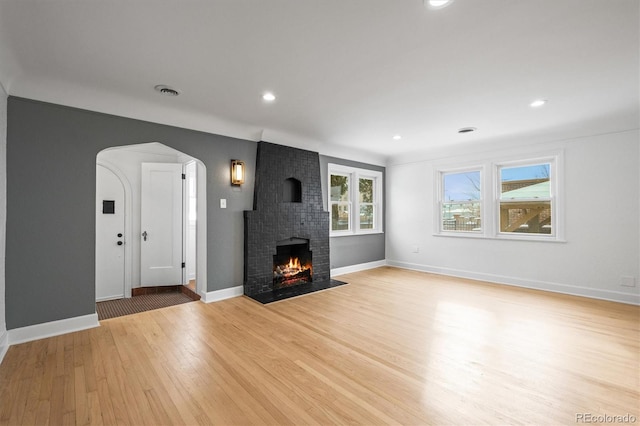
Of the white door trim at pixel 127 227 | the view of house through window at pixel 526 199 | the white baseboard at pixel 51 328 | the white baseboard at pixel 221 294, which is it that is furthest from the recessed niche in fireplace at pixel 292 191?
the view of house through window at pixel 526 199

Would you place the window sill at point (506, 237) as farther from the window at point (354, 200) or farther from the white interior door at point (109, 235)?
the white interior door at point (109, 235)

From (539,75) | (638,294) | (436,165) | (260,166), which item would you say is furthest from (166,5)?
(638,294)

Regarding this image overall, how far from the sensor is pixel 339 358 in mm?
2518

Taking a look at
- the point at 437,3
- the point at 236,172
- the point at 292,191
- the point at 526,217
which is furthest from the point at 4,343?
the point at 526,217

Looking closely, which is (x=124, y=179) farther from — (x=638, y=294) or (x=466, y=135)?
(x=638, y=294)

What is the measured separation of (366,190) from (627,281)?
14.3 ft

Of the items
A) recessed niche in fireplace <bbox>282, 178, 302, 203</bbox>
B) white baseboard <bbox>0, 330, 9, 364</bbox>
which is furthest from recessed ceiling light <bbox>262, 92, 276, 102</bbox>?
white baseboard <bbox>0, 330, 9, 364</bbox>

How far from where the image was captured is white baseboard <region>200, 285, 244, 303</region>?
13.4ft

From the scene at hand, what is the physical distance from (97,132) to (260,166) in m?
2.02

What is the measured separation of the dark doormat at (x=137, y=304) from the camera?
3.77 m

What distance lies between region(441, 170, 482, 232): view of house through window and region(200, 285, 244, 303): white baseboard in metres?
4.19

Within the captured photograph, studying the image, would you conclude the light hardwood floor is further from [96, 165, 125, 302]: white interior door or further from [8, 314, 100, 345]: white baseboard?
[96, 165, 125, 302]: white interior door

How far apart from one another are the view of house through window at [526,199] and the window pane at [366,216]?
2551mm

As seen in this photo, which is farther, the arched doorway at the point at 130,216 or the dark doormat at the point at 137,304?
the arched doorway at the point at 130,216
